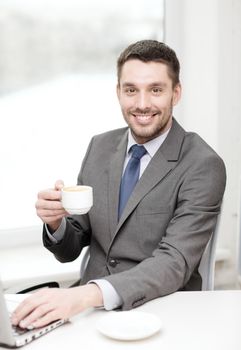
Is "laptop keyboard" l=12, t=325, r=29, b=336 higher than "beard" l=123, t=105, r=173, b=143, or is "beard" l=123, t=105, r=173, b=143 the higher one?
"beard" l=123, t=105, r=173, b=143

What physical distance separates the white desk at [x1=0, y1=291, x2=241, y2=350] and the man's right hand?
15.4 inches

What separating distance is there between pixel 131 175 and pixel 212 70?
47.3 inches

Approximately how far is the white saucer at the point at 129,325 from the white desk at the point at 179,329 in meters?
0.02

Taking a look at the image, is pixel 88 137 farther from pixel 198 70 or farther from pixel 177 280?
pixel 177 280

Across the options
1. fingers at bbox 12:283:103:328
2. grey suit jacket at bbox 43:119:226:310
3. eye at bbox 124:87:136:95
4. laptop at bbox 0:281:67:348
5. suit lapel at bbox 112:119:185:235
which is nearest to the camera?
laptop at bbox 0:281:67:348

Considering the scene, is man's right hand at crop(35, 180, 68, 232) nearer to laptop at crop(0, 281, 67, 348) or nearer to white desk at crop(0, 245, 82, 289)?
laptop at crop(0, 281, 67, 348)

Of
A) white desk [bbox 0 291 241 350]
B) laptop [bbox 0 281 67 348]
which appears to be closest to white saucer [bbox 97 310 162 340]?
white desk [bbox 0 291 241 350]

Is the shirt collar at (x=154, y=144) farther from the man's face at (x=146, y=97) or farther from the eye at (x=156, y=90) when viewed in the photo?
the eye at (x=156, y=90)

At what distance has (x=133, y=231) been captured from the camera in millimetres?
1874

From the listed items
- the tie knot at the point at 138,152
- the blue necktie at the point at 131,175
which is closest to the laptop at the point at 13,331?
the blue necktie at the point at 131,175

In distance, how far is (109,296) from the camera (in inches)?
58.1

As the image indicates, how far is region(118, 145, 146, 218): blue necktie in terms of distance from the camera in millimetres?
1949

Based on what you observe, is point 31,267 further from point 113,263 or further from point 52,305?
point 52,305

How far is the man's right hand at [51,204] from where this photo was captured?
1698mm
